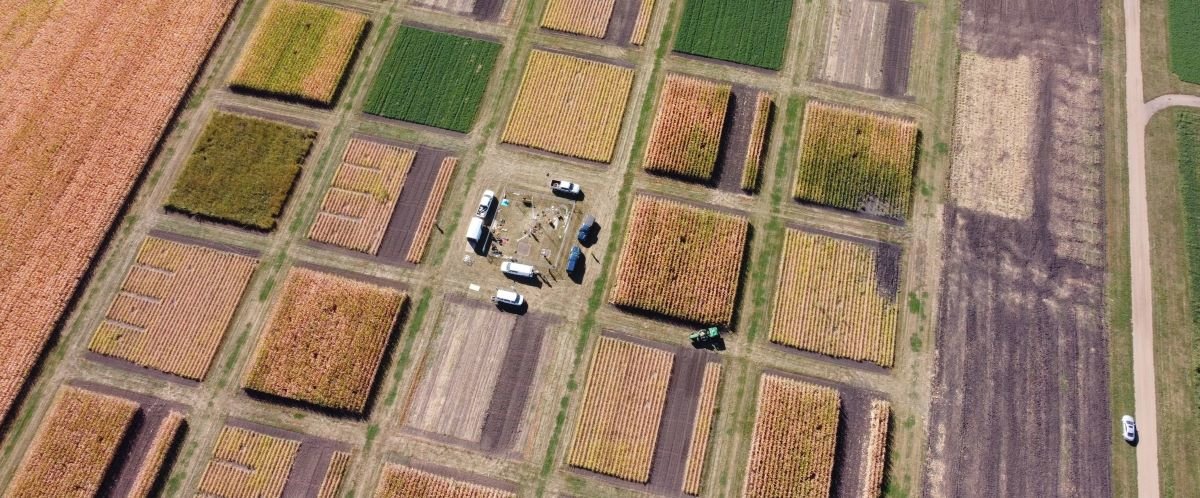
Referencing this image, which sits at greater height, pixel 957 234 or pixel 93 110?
pixel 957 234

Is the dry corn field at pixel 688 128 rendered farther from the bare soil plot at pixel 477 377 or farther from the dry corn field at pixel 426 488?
the dry corn field at pixel 426 488

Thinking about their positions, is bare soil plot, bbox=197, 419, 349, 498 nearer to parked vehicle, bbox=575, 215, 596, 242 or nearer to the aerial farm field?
the aerial farm field

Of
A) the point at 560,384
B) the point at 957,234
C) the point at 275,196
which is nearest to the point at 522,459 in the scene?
the point at 560,384

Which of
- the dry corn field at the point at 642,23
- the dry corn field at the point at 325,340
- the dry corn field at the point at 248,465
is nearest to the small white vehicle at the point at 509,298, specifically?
the dry corn field at the point at 325,340

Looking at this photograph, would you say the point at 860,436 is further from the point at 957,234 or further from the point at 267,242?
the point at 267,242

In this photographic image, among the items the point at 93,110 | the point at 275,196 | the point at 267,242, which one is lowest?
the point at 267,242

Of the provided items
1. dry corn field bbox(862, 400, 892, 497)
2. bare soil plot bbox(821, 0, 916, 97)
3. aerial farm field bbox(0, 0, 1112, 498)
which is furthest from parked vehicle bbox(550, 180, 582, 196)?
dry corn field bbox(862, 400, 892, 497)
